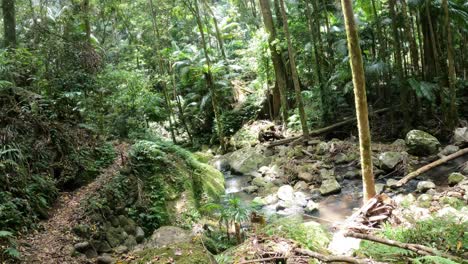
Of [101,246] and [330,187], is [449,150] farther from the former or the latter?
[101,246]

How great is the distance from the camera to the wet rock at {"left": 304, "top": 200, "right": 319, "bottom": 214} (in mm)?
8242

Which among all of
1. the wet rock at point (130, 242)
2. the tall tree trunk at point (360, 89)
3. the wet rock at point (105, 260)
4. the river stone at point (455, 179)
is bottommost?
the river stone at point (455, 179)

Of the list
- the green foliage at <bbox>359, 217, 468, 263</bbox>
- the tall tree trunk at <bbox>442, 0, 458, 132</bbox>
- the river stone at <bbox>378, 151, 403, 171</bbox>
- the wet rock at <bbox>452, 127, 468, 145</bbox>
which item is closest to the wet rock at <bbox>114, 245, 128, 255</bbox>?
the green foliage at <bbox>359, 217, 468, 263</bbox>

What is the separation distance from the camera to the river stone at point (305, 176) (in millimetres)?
10203

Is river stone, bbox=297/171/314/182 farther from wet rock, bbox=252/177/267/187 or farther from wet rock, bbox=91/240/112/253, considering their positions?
wet rock, bbox=91/240/112/253

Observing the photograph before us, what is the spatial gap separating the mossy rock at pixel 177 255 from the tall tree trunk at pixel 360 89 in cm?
324

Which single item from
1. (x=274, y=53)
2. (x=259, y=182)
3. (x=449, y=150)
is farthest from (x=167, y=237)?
(x=274, y=53)

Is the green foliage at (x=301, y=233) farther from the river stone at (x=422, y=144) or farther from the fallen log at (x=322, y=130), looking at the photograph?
the fallen log at (x=322, y=130)

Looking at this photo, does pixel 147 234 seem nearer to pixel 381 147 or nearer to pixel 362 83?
pixel 362 83

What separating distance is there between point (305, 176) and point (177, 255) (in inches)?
276

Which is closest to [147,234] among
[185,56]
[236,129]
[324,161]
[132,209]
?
[132,209]

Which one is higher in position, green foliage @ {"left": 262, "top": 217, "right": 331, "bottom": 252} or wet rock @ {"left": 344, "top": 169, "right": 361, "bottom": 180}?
green foliage @ {"left": 262, "top": 217, "right": 331, "bottom": 252}

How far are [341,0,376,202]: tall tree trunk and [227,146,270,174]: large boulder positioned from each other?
665cm

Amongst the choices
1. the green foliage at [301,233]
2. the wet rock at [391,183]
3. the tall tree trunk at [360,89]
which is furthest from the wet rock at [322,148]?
the green foliage at [301,233]
